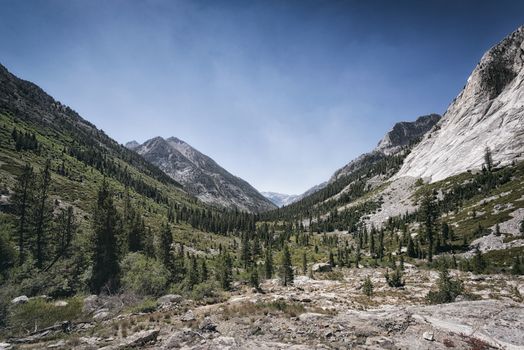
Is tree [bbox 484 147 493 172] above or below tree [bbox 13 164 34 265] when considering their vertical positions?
above

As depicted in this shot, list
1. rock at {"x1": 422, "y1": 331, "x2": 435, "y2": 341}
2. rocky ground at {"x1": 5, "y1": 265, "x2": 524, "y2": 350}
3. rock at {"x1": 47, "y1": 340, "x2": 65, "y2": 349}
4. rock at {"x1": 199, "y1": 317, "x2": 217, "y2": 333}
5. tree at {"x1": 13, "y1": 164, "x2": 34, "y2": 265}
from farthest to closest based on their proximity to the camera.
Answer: tree at {"x1": 13, "y1": 164, "x2": 34, "y2": 265} < rock at {"x1": 199, "y1": 317, "x2": 217, "y2": 333} < rock at {"x1": 47, "y1": 340, "x2": 65, "y2": 349} < rocky ground at {"x1": 5, "y1": 265, "x2": 524, "y2": 350} < rock at {"x1": 422, "y1": 331, "x2": 435, "y2": 341}

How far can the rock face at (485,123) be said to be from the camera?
99.0 metres

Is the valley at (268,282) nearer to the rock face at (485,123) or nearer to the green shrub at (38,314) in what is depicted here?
the green shrub at (38,314)

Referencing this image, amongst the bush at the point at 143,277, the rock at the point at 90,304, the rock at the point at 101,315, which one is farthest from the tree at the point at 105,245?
the rock at the point at 101,315

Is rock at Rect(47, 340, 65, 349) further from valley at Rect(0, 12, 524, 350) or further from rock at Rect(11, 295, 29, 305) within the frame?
rock at Rect(11, 295, 29, 305)

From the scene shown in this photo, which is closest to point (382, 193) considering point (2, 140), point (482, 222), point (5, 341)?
point (482, 222)

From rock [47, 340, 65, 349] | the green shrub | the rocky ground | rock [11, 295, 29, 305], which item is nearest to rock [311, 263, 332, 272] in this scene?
the rocky ground

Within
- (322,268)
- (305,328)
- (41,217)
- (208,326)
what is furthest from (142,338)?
(41,217)

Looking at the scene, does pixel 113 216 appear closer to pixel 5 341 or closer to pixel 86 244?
pixel 86 244

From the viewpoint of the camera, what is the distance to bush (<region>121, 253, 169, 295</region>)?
33375mm

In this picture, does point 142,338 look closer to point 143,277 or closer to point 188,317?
point 188,317

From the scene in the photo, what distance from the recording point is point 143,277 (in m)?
34.6

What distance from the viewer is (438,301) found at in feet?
81.7

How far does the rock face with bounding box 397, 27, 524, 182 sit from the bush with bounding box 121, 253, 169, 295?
11106 cm
